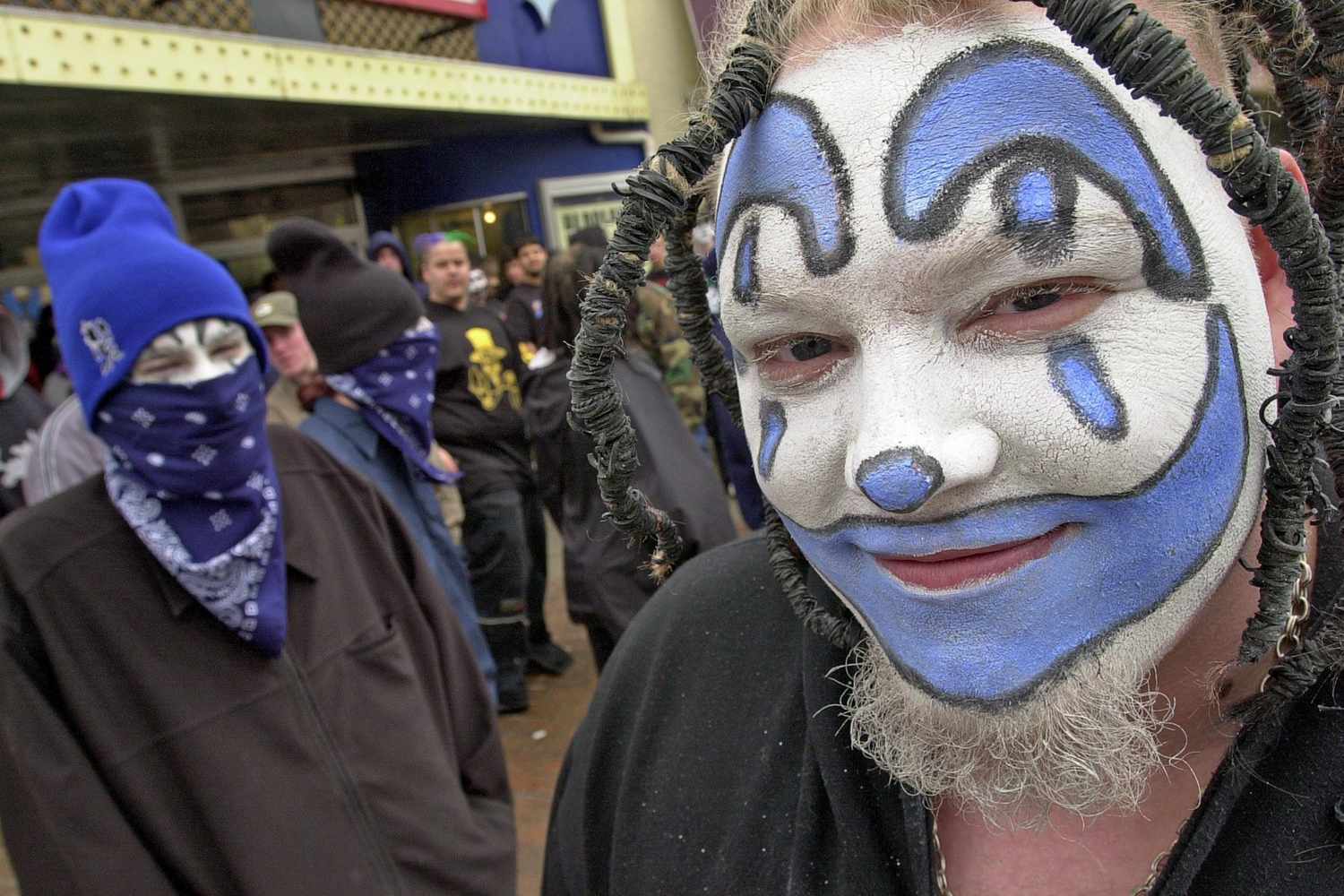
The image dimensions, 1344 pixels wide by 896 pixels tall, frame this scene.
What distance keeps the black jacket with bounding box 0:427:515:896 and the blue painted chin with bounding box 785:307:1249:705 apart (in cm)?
156

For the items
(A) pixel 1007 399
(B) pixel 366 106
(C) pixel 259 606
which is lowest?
(C) pixel 259 606

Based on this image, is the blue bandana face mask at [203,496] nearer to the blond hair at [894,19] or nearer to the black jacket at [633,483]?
the black jacket at [633,483]

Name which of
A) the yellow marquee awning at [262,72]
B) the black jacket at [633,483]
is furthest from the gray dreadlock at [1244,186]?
the yellow marquee awning at [262,72]

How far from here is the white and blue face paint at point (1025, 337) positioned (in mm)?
833

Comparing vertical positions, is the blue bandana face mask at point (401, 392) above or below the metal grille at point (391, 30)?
below

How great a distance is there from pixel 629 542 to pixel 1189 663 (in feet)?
1.95

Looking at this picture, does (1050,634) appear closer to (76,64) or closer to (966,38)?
(966,38)

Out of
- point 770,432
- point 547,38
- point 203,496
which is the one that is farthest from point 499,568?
point 547,38

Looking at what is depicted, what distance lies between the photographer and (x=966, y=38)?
2.81 feet

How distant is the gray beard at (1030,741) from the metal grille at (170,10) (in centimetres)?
647

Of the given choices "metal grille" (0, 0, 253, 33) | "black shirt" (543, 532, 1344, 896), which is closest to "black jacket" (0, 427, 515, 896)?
"black shirt" (543, 532, 1344, 896)

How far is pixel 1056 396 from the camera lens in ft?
2.75

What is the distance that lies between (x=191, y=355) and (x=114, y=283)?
20 centimetres

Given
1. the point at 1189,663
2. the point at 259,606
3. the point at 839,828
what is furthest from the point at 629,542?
the point at 259,606
